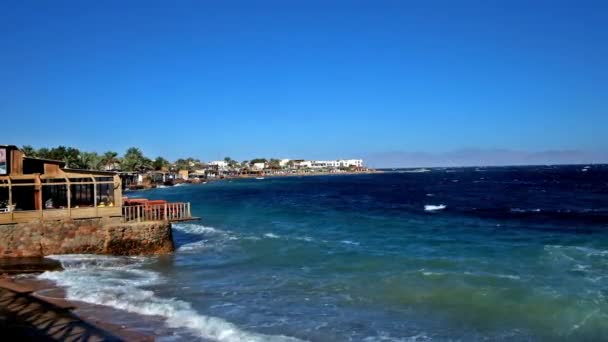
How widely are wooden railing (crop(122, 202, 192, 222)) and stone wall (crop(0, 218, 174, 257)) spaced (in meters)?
0.90

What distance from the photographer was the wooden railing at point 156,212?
21.4 meters

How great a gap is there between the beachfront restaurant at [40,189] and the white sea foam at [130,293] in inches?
77.0

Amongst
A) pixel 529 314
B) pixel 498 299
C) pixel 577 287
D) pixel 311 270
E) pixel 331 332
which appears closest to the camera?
pixel 331 332

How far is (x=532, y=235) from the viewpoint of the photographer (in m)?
26.0

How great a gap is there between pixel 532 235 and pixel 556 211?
14.5 meters

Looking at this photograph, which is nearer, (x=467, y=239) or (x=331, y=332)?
(x=331, y=332)

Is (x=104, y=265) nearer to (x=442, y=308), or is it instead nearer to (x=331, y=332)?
(x=331, y=332)

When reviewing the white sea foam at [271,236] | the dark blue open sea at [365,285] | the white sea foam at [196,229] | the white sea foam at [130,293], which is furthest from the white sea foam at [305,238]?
the white sea foam at [130,293]

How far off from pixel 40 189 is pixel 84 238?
2.64 m

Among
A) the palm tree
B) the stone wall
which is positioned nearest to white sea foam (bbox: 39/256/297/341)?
the stone wall

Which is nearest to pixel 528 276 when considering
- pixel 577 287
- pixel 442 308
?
pixel 577 287

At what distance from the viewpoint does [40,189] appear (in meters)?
19.6

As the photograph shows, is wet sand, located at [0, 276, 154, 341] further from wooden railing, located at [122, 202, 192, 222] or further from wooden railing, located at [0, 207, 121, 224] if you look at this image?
wooden railing, located at [122, 202, 192, 222]

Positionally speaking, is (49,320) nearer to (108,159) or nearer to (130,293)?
(130,293)
